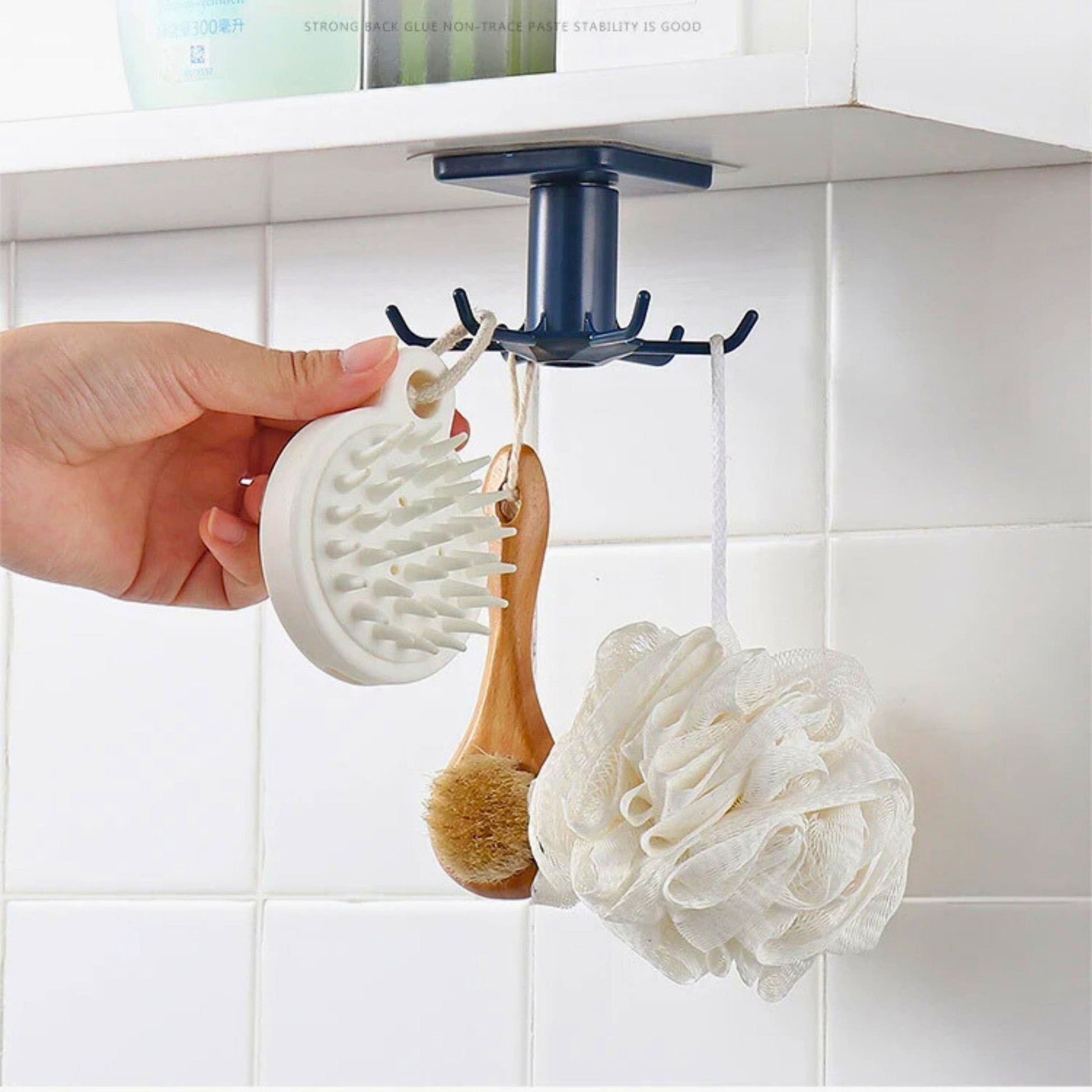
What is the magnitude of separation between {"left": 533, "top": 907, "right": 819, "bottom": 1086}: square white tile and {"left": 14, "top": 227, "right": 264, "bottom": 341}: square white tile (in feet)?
1.04

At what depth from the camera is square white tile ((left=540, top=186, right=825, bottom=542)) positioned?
0.75m

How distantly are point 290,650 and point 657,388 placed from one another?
208mm

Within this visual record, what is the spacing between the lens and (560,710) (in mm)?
783

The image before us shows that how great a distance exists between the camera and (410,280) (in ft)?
2.70

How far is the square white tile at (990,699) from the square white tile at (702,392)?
2.3 inches

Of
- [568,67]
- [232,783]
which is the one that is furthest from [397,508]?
[232,783]

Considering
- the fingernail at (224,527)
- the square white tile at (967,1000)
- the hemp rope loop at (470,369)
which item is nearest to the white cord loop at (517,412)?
the hemp rope loop at (470,369)

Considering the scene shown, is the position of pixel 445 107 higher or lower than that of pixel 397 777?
higher

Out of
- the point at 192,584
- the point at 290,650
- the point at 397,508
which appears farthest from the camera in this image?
the point at 290,650

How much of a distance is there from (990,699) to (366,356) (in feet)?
0.95

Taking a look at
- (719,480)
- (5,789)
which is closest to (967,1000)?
(719,480)

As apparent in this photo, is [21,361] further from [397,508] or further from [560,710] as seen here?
[560,710]

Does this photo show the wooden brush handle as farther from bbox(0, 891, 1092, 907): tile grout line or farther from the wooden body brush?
bbox(0, 891, 1092, 907): tile grout line

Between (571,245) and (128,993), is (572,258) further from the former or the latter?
(128,993)
